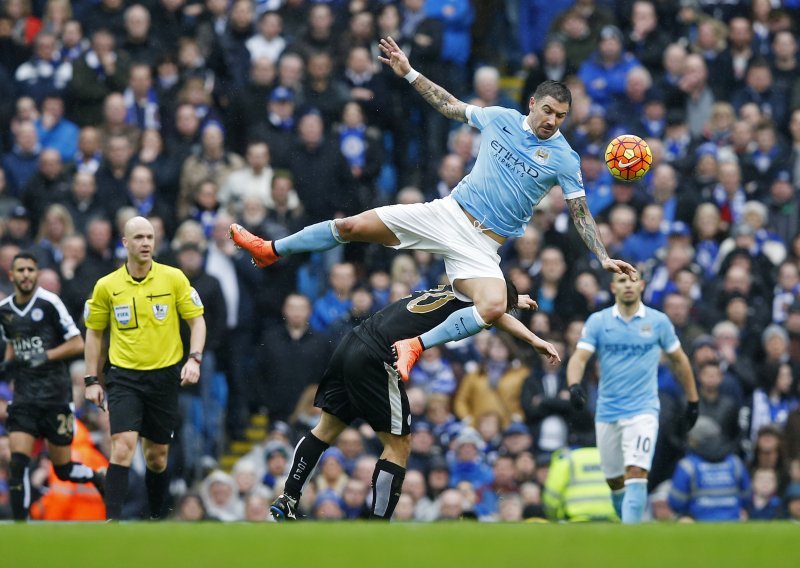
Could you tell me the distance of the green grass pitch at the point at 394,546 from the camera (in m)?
7.43

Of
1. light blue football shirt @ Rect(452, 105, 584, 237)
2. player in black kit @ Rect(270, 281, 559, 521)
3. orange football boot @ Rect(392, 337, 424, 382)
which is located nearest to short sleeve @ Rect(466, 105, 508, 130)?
light blue football shirt @ Rect(452, 105, 584, 237)

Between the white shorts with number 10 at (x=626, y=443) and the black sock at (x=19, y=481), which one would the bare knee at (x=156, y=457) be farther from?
the white shorts with number 10 at (x=626, y=443)

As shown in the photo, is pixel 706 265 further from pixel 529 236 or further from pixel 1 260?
pixel 1 260

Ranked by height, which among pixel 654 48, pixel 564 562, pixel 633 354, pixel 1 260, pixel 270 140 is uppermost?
pixel 654 48

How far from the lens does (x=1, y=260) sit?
1731cm

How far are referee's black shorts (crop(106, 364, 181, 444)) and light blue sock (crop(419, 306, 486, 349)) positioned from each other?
246cm

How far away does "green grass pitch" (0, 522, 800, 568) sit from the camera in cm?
743

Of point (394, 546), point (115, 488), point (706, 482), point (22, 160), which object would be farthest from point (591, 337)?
point (22, 160)

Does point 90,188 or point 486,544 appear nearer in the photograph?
point 486,544

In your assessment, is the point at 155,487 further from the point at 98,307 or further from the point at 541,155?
the point at 541,155

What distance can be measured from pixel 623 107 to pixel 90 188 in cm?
656

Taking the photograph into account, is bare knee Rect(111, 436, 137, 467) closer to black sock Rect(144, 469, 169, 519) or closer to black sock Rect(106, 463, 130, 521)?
black sock Rect(106, 463, 130, 521)

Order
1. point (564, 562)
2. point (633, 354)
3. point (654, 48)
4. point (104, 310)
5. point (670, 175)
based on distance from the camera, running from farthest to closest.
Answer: point (654, 48) → point (670, 175) → point (633, 354) → point (104, 310) → point (564, 562)

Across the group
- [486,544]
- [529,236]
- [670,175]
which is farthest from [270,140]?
[486,544]
